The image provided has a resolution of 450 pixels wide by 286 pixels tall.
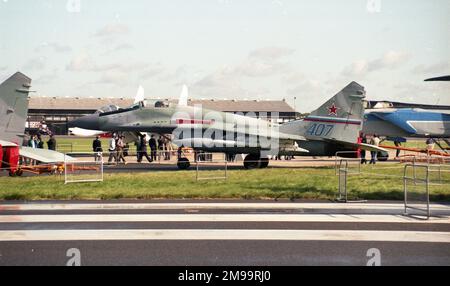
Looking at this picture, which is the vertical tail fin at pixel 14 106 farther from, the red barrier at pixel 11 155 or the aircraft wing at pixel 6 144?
the red barrier at pixel 11 155

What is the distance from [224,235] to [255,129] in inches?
698

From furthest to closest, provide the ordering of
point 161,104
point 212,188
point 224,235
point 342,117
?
point 161,104 < point 342,117 < point 212,188 < point 224,235

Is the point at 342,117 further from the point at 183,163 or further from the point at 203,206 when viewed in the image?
the point at 203,206

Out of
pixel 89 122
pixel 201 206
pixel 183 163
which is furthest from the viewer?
pixel 89 122

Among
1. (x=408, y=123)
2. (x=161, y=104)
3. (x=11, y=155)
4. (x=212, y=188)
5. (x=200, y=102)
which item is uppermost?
(x=200, y=102)

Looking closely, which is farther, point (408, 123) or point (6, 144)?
point (408, 123)

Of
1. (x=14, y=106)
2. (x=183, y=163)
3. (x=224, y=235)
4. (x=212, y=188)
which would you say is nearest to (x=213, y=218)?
(x=224, y=235)

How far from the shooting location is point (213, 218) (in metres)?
10.1

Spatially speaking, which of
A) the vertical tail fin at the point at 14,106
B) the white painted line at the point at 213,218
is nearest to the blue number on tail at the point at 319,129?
the vertical tail fin at the point at 14,106

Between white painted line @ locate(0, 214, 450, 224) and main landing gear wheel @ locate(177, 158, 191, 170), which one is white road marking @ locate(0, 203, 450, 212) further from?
main landing gear wheel @ locate(177, 158, 191, 170)

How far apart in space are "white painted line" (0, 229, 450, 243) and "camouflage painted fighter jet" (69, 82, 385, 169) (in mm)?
15308

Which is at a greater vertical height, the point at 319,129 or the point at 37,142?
the point at 319,129

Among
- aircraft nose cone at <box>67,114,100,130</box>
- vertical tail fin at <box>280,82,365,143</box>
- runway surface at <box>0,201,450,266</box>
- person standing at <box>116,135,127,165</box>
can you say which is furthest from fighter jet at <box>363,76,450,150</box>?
runway surface at <box>0,201,450,266</box>
